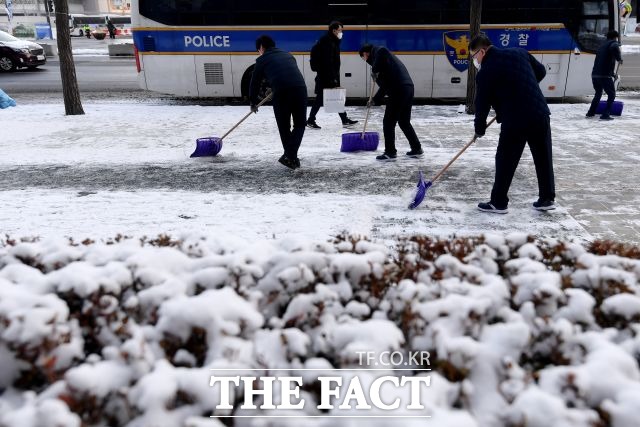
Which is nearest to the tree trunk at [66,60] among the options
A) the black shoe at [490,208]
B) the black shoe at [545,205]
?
the black shoe at [490,208]

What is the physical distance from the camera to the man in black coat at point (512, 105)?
4961mm

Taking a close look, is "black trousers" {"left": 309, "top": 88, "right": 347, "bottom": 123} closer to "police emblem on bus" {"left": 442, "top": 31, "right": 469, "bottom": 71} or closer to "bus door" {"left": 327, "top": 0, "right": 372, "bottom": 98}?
"bus door" {"left": 327, "top": 0, "right": 372, "bottom": 98}

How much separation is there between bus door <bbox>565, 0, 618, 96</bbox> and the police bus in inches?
0.9

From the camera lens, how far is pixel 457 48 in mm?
11875

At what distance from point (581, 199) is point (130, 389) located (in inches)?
214

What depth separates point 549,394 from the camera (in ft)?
5.40

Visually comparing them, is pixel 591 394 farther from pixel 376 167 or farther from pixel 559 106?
pixel 559 106

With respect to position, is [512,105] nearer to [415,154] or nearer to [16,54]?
[415,154]

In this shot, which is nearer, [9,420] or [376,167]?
[9,420]

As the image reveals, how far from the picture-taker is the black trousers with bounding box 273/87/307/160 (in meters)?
6.94

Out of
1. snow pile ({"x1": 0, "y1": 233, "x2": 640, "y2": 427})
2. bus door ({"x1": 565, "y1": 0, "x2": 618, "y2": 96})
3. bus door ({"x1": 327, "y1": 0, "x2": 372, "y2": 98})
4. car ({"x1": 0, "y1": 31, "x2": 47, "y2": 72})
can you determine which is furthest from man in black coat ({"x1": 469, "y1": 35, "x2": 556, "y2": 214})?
car ({"x1": 0, "y1": 31, "x2": 47, "y2": 72})

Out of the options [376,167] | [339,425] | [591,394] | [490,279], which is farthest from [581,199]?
[339,425]

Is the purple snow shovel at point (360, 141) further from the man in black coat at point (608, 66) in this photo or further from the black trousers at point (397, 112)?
the man in black coat at point (608, 66)

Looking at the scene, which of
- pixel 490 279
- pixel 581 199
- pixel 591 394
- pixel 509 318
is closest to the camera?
pixel 591 394
